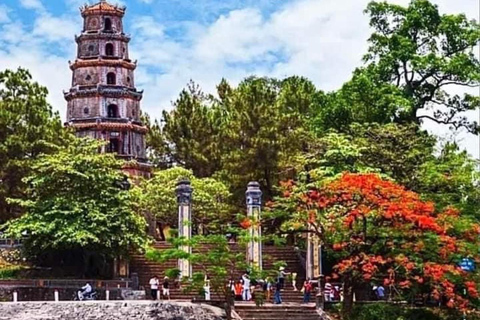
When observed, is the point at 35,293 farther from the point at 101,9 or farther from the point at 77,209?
the point at 101,9

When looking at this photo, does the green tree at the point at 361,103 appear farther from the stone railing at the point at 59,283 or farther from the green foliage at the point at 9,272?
the green foliage at the point at 9,272

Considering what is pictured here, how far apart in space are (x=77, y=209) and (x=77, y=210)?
0.18ft

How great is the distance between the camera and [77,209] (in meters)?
27.3

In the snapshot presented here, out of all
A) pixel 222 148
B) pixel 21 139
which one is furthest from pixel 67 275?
pixel 222 148

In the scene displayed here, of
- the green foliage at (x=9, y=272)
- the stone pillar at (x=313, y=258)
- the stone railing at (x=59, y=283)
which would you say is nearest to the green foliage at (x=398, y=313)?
the stone pillar at (x=313, y=258)

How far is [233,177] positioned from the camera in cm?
3653

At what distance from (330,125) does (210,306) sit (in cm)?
1164

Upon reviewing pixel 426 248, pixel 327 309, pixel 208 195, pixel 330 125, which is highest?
pixel 330 125

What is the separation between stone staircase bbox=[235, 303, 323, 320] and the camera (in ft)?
79.6

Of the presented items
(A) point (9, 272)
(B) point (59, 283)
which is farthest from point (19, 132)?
(B) point (59, 283)

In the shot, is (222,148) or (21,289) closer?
(21,289)

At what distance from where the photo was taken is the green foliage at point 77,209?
88.9ft

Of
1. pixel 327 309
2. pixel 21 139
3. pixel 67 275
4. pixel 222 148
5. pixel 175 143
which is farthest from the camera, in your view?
pixel 175 143

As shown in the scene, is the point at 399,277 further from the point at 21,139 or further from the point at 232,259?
the point at 21,139
